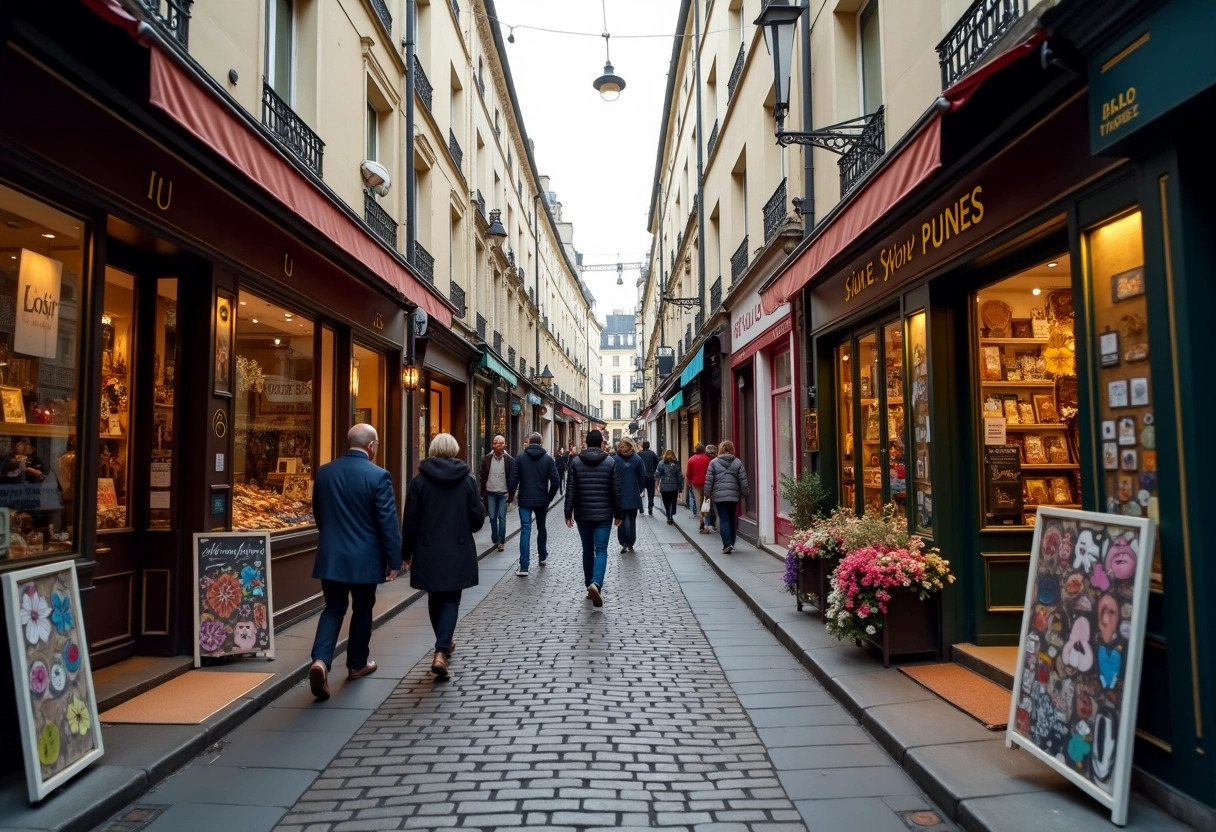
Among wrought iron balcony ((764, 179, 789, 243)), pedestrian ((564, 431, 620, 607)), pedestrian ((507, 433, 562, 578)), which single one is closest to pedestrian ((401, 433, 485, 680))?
pedestrian ((564, 431, 620, 607))

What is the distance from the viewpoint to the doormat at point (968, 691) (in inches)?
178

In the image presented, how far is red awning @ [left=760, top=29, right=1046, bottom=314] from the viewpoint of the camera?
3.78m

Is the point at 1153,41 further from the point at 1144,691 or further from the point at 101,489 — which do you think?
the point at 101,489

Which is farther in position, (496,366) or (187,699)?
(496,366)

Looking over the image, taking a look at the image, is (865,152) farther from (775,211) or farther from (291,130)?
(291,130)

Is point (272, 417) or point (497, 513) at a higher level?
point (272, 417)

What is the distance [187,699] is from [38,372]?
216cm

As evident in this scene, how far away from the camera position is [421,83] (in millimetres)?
13672

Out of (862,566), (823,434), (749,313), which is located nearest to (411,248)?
(749,313)

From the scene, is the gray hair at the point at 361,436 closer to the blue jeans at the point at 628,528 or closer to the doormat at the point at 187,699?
the doormat at the point at 187,699

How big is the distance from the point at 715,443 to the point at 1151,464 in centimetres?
1516

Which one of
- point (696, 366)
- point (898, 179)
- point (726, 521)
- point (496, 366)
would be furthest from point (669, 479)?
point (898, 179)

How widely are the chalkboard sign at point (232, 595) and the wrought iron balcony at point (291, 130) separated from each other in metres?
4.07

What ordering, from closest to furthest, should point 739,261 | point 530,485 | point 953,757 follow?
point 953,757 < point 530,485 < point 739,261
